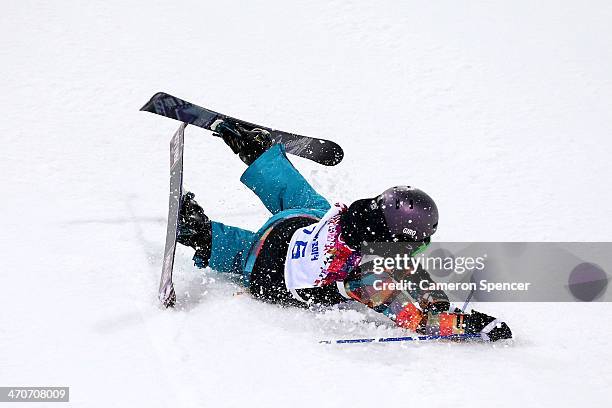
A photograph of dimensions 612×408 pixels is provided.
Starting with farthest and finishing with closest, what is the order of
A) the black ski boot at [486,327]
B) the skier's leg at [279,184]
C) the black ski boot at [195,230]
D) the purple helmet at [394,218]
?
the skier's leg at [279,184], the black ski boot at [195,230], the black ski boot at [486,327], the purple helmet at [394,218]

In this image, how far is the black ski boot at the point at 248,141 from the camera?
15.1 feet

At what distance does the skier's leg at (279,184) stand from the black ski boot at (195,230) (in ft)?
1.55

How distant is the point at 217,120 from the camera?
4691 mm

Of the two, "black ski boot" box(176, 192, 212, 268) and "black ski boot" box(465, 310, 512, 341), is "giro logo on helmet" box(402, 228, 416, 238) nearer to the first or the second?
"black ski boot" box(465, 310, 512, 341)

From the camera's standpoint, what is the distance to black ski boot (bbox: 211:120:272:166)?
4598 millimetres

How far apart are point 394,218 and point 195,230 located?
1163 millimetres

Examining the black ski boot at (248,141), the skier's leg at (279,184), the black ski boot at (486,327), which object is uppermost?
the black ski boot at (248,141)

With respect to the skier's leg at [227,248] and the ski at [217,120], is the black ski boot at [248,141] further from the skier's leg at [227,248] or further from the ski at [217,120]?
the skier's leg at [227,248]

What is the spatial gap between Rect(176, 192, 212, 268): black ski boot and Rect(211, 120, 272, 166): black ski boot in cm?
70

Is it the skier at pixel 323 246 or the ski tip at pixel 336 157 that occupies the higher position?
the ski tip at pixel 336 157

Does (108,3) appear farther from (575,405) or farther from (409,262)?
(575,405)

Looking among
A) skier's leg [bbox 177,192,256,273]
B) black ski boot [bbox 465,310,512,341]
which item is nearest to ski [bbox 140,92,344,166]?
skier's leg [bbox 177,192,256,273]

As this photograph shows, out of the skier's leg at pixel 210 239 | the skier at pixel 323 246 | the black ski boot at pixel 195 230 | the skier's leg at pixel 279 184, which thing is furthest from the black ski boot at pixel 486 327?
the black ski boot at pixel 195 230

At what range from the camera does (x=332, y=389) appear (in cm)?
321
